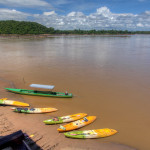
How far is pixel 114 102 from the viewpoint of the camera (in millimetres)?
18391

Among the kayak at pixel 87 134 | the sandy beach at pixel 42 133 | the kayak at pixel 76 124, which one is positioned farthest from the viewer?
the kayak at pixel 76 124

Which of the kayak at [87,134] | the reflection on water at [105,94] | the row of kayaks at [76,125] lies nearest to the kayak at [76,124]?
the row of kayaks at [76,125]

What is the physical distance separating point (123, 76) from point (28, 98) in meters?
19.2

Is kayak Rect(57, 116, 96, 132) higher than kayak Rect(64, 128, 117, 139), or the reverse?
kayak Rect(57, 116, 96, 132)

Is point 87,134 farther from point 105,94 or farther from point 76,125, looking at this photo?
point 105,94

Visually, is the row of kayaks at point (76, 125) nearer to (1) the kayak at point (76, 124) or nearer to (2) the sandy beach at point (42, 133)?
(1) the kayak at point (76, 124)

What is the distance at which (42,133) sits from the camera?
1229 centimetres

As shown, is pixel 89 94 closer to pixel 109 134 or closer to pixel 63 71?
pixel 109 134

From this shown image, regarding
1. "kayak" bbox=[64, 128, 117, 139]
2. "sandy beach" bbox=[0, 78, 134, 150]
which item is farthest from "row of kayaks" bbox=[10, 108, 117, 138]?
"sandy beach" bbox=[0, 78, 134, 150]

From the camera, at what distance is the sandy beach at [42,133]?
11109 mm

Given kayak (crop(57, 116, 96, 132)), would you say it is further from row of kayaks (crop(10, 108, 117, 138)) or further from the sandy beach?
the sandy beach

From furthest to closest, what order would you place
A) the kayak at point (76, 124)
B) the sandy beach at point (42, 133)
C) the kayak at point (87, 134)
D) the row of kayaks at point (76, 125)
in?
the kayak at point (76, 124) < the row of kayaks at point (76, 125) < the kayak at point (87, 134) < the sandy beach at point (42, 133)

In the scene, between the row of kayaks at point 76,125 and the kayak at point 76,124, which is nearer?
the row of kayaks at point 76,125

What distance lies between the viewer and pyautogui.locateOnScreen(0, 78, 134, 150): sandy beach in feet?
36.4
